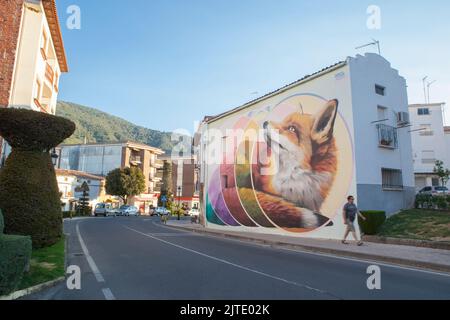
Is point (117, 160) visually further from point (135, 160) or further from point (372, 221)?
point (372, 221)

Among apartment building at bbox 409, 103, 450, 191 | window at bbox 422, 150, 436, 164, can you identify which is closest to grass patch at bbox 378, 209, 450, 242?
apartment building at bbox 409, 103, 450, 191

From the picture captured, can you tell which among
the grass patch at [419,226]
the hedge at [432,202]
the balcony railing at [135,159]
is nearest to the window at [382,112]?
the hedge at [432,202]

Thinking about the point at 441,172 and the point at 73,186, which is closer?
the point at 441,172

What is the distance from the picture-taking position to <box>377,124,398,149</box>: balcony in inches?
663

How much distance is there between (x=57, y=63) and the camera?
2747cm

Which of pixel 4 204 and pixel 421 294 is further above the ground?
pixel 4 204

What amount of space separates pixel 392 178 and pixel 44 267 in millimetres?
16109

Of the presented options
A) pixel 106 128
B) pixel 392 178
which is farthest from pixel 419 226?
pixel 106 128

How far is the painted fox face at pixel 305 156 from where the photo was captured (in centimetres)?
1686

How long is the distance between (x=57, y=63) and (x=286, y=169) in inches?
802

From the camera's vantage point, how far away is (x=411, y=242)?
12883 mm
